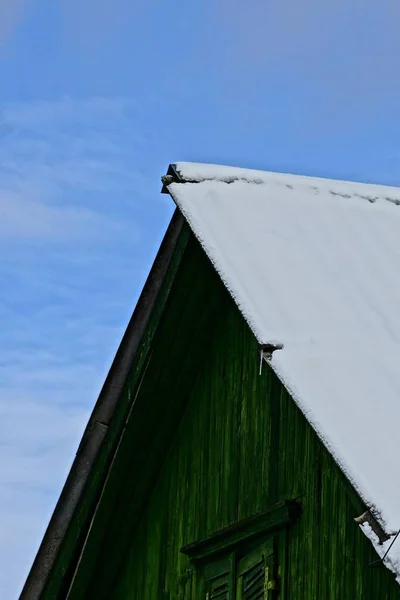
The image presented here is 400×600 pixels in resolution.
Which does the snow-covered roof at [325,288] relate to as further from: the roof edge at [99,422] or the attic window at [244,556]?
the attic window at [244,556]

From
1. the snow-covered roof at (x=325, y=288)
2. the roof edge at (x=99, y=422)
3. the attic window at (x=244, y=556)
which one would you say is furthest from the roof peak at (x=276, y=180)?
the attic window at (x=244, y=556)

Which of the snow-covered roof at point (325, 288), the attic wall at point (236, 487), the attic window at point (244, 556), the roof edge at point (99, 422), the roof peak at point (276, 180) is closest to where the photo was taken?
the snow-covered roof at point (325, 288)

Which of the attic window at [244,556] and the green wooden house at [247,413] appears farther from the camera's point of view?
the attic window at [244,556]

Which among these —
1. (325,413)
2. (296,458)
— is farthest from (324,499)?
(325,413)

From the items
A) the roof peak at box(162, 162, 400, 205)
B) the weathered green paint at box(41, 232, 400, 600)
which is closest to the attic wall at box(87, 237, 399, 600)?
the weathered green paint at box(41, 232, 400, 600)

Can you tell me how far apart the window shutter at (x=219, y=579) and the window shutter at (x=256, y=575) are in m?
0.09

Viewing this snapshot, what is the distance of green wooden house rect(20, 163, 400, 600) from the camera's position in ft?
23.0

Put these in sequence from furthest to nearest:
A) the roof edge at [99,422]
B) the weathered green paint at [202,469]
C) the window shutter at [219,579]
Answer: the roof edge at [99,422]
the window shutter at [219,579]
the weathered green paint at [202,469]

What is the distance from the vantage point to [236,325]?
9188mm

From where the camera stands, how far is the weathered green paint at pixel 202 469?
309 inches

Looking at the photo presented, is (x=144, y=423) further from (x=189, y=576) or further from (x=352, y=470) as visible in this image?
(x=352, y=470)

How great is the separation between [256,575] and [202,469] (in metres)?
1.06

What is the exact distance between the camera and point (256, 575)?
27.8 ft

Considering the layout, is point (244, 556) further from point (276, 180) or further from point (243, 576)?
point (276, 180)
